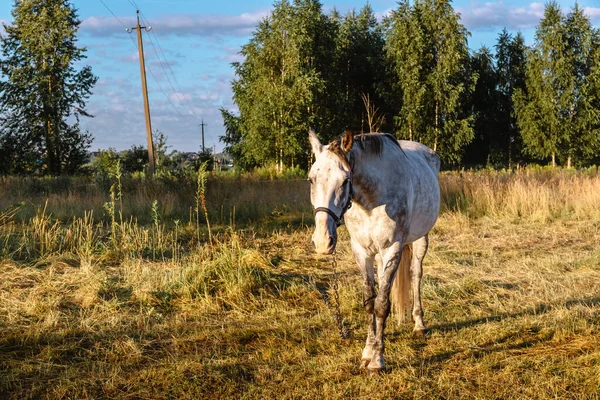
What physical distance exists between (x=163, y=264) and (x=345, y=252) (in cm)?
289

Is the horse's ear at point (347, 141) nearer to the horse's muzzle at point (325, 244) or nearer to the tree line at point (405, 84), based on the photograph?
the horse's muzzle at point (325, 244)

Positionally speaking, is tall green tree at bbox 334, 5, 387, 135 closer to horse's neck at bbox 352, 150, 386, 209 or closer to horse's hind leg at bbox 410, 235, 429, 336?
horse's hind leg at bbox 410, 235, 429, 336

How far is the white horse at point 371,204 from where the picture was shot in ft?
11.3

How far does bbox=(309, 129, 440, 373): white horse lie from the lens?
136 inches

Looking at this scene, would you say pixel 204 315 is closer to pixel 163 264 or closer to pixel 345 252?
pixel 163 264

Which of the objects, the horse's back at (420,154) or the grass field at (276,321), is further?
the horse's back at (420,154)

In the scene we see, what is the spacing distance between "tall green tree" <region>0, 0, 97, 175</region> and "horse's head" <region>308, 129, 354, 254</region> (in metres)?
29.7

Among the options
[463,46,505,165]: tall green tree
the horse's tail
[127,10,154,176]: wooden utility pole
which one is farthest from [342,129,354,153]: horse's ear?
[463,46,505,165]: tall green tree

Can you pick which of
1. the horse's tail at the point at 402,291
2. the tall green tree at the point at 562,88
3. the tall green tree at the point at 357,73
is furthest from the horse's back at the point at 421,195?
the tall green tree at the point at 562,88

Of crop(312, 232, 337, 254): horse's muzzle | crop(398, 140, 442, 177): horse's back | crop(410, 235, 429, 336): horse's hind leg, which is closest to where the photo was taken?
crop(312, 232, 337, 254): horse's muzzle

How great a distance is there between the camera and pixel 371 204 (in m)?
4.01

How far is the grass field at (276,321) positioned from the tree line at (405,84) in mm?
20507

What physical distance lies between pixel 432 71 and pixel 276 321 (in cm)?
3014

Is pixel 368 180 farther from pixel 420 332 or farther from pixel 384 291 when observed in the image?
pixel 420 332
